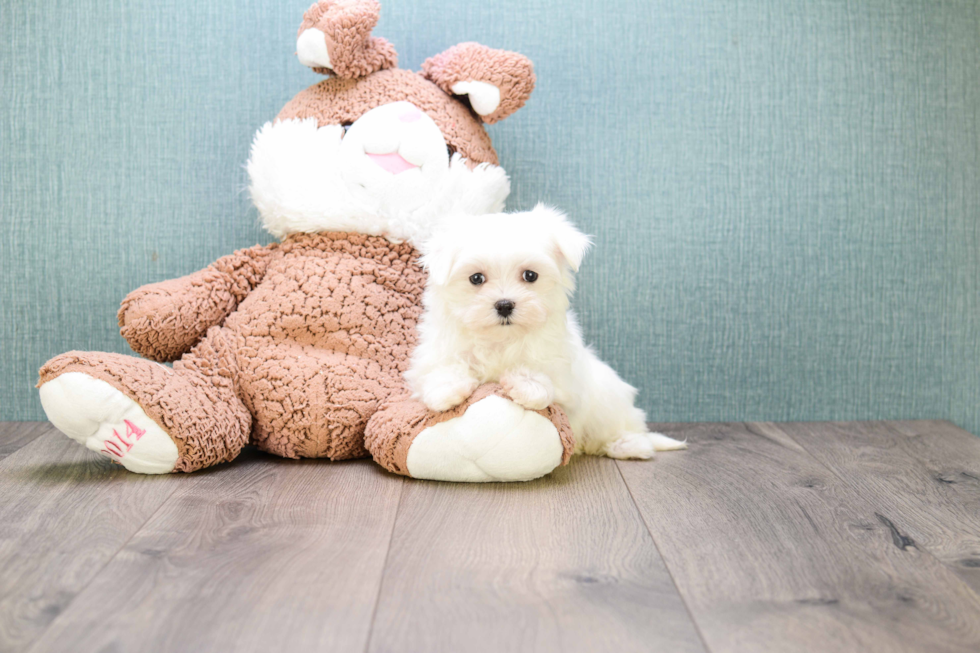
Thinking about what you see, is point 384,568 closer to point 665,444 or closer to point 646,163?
point 665,444

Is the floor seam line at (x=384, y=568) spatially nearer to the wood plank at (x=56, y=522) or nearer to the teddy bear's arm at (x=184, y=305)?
the wood plank at (x=56, y=522)

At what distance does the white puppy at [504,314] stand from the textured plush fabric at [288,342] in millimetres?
103

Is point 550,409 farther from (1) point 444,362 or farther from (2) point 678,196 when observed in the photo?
(2) point 678,196

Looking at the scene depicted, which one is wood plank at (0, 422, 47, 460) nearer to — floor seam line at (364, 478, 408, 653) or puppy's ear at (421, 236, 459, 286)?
floor seam line at (364, 478, 408, 653)

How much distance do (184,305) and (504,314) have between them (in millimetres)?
640

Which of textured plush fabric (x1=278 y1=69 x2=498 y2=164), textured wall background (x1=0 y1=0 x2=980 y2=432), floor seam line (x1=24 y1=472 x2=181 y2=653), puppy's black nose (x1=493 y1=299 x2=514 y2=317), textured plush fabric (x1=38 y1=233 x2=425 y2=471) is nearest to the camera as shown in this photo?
floor seam line (x1=24 y1=472 x2=181 y2=653)

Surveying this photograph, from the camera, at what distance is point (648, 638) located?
83 cm

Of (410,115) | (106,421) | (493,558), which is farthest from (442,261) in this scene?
(106,421)

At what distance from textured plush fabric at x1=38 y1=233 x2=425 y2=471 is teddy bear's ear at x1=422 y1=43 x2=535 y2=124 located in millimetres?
331

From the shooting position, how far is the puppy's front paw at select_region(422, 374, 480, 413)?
1282 millimetres

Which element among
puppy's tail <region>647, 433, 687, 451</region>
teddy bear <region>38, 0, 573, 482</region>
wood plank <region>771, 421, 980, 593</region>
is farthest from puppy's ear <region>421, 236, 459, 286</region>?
wood plank <region>771, 421, 980, 593</region>

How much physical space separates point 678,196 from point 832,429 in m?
0.65

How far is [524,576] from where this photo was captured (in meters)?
0.96

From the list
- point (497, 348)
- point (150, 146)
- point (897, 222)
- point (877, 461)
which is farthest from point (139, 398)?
point (897, 222)
